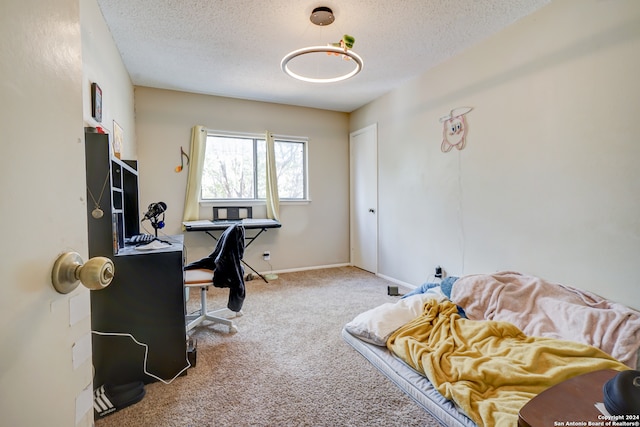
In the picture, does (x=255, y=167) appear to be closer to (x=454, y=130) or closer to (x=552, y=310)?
(x=454, y=130)

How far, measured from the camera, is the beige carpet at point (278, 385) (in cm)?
150

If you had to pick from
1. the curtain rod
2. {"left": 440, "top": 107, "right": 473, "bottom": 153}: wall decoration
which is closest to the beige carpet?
{"left": 440, "top": 107, "right": 473, "bottom": 153}: wall decoration

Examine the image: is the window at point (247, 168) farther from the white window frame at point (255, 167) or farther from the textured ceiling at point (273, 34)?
the textured ceiling at point (273, 34)

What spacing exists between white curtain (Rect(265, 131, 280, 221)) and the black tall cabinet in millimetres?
2441

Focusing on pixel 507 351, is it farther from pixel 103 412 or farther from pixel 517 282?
pixel 103 412

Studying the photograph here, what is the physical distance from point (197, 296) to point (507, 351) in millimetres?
3178

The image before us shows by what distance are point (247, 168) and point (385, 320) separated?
10.1 ft

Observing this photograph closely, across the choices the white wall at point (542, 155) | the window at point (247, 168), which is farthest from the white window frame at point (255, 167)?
the white wall at point (542, 155)

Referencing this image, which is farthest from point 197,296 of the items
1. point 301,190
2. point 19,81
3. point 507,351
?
point 19,81

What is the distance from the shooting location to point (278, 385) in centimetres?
177

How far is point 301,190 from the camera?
15.4 feet

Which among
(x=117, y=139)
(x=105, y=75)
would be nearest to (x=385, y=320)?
(x=117, y=139)

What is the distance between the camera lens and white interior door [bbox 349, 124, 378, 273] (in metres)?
4.34

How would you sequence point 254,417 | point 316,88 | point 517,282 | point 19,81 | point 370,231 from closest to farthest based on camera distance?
point 19,81 → point 254,417 → point 517,282 → point 316,88 → point 370,231
